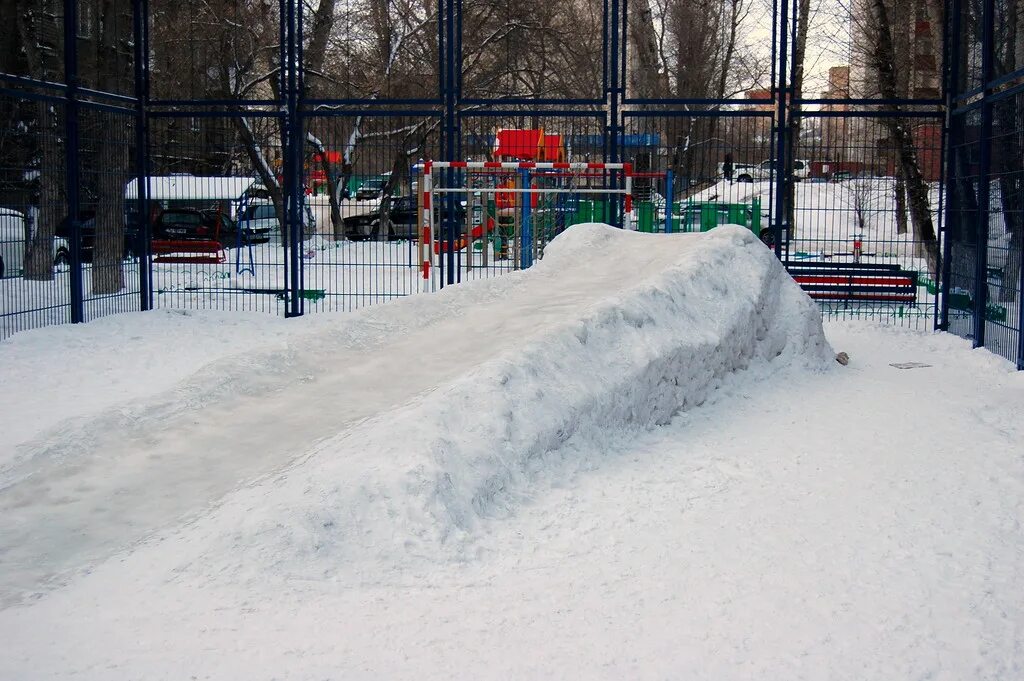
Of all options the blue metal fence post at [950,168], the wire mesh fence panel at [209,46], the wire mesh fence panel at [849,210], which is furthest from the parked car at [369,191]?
the blue metal fence post at [950,168]

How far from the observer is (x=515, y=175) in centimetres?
1547

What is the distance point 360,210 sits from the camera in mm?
29703

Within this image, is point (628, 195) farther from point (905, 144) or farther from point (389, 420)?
point (389, 420)

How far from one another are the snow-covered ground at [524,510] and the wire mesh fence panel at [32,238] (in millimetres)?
4226

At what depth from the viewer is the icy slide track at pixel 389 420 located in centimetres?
488

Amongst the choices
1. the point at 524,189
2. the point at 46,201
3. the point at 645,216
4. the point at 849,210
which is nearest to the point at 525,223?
the point at 524,189

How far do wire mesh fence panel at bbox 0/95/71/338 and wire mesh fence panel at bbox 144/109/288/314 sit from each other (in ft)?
3.87

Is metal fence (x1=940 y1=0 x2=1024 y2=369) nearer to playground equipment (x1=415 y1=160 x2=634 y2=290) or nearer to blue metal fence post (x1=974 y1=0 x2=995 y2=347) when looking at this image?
blue metal fence post (x1=974 y1=0 x2=995 y2=347)

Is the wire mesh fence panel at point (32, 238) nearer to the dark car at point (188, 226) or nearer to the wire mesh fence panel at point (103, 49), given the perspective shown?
the wire mesh fence panel at point (103, 49)

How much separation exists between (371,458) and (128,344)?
7.49 meters

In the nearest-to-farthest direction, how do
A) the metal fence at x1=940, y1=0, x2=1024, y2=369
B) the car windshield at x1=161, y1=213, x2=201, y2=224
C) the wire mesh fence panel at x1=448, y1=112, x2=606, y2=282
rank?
the metal fence at x1=940, y1=0, x2=1024, y2=369 < the wire mesh fence panel at x1=448, y1=112, x2=606, y2=282 < the car windshield at x1=161, y1=213, x2=201, y2=224

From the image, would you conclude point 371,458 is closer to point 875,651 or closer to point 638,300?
point 875,651

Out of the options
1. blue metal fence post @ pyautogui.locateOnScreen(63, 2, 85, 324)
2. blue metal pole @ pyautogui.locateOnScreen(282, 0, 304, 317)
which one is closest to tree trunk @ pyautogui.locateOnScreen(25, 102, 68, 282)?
blue metal fence post @ pyautogui.locateOnScreen(63, 2, 85, 324)

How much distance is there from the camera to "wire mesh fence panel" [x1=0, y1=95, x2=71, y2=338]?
12484 millimetres
